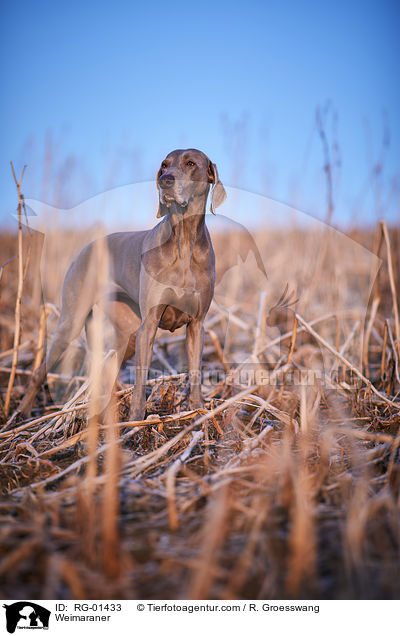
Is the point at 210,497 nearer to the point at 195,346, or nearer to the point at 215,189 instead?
the point at 195,346

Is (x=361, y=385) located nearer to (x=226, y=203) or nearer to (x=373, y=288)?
(x=373, y=288)

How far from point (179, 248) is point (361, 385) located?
1.66m

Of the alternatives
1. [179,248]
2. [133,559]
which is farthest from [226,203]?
[133,559]
